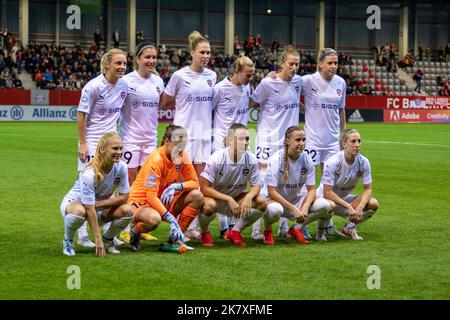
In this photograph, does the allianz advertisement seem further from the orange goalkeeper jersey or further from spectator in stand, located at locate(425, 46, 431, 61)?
the orange goalkeeper jersey

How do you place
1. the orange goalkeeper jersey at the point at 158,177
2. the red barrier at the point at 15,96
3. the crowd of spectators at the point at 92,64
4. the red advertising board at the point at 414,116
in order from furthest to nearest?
the red advertising board at the point at 414,116
the crowd of spectators at the point at 92,64
the red barrier at the point at 15,96
the orange goalkeeper jersey at the point at 158,177

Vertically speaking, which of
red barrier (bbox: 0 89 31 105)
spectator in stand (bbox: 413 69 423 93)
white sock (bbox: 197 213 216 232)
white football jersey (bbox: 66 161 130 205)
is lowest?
white sock (bbox: 197 213 216 232)

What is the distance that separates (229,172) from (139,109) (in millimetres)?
1413

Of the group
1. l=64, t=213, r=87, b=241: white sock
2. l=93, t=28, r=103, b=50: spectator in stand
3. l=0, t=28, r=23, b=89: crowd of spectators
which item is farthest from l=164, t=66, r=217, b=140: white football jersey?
l=93, t=28, r=103, b=50: spectator in stand

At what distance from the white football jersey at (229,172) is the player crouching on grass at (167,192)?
217 mm

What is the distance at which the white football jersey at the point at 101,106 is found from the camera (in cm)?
952

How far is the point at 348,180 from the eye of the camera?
392 inches

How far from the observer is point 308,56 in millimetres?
51688

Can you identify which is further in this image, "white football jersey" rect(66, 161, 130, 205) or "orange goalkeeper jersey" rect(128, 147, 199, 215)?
"orange goalkeeper jersey" rect(128, 147, 199, 215)

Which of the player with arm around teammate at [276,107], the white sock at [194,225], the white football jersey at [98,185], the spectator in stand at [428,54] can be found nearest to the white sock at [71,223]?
the white football jersey at [98,185]

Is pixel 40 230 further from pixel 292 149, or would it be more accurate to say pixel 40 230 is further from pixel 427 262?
pixel 427 262

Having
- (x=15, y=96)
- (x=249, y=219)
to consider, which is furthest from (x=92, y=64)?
(x=249, y=219)

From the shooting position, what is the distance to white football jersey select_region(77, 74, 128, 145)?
952cm

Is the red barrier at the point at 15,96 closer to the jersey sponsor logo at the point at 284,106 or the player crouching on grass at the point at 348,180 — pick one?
the jersey sponsor logo at the point at 284,106
